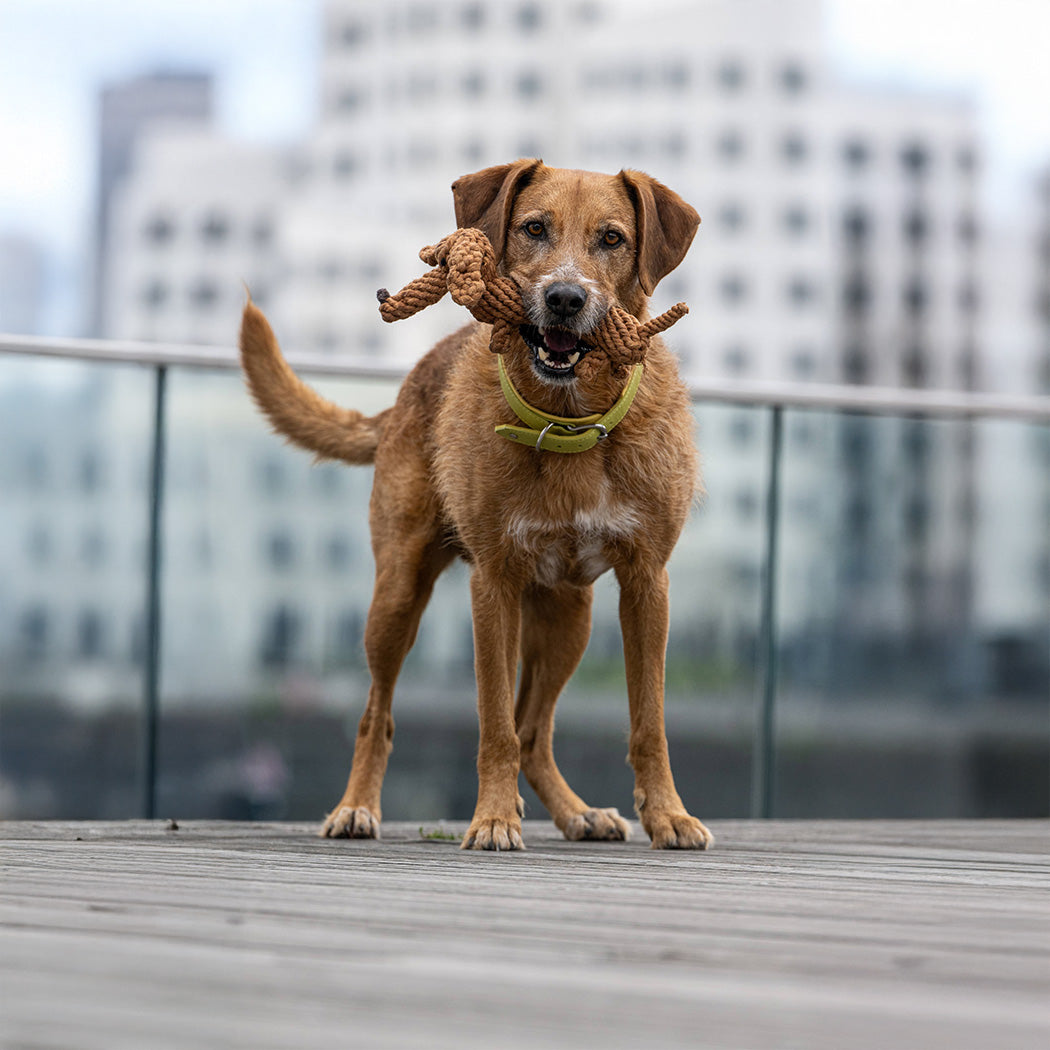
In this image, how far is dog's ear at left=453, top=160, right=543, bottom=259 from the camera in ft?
10.6

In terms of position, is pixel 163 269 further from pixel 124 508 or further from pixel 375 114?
pixel 124 508

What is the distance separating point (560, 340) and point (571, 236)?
26 centimetres

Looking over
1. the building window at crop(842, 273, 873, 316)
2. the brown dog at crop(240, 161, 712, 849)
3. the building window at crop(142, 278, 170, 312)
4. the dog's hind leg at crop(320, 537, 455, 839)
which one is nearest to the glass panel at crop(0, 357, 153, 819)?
the dog's hind leg at crop(320, 537, 455, 839)

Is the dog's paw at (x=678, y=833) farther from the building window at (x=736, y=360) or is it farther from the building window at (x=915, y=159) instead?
the building window at (x=915, y=159)

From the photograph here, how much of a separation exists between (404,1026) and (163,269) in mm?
81758

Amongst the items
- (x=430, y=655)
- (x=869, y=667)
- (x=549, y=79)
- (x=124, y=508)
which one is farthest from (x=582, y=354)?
(x=549, y=79)

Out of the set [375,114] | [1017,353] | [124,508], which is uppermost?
[375,114]

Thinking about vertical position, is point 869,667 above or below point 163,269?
below

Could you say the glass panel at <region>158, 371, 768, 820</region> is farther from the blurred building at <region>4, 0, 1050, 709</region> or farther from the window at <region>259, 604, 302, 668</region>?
the blurred building at <region>4, 0, 1050, 709</region>

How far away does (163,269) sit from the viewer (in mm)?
79500

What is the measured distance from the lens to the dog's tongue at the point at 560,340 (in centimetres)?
308

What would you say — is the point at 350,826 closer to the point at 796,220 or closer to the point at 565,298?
the point at 565,298

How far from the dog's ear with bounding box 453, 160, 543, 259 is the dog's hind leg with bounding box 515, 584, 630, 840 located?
0.91 metres

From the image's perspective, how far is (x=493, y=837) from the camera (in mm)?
3004
